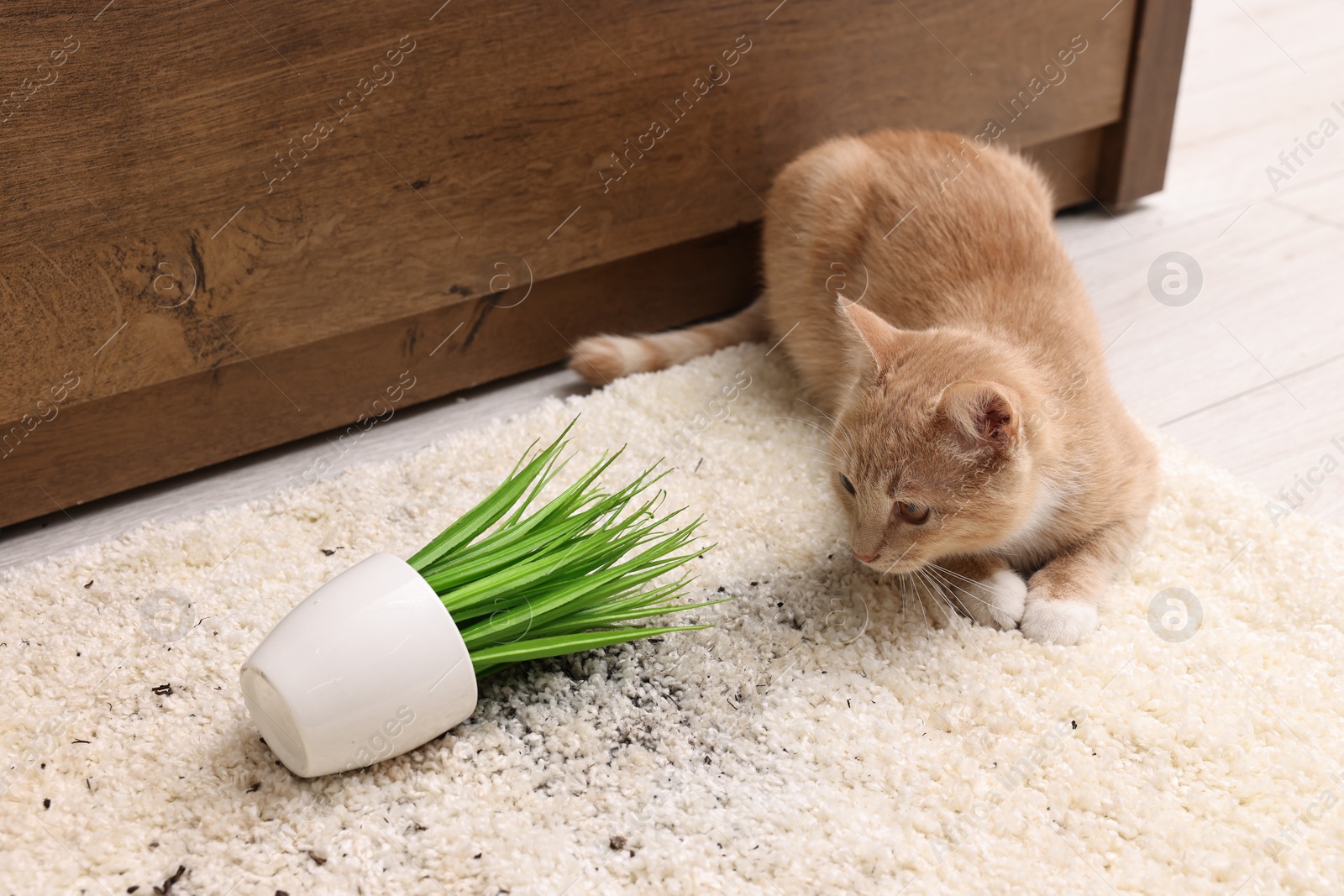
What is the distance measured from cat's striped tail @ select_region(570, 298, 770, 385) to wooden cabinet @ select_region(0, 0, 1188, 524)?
12 centimetres

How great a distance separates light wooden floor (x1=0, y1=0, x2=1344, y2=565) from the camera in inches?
66.7

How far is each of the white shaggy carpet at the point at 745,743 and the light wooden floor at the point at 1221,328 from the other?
17cm

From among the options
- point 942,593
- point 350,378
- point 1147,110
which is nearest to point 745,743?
point 942,593

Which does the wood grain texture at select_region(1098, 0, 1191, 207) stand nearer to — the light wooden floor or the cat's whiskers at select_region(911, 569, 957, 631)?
the light wooden floor

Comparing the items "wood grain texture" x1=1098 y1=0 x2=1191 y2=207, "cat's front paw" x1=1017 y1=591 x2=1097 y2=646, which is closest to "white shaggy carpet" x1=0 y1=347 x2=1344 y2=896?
"cat's front paw" x1=1017 y1=591 x2=1097 y2=646

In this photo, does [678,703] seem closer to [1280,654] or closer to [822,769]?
[822,769]

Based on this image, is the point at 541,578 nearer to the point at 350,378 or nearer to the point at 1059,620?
the point at 1059,620

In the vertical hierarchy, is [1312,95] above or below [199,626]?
above

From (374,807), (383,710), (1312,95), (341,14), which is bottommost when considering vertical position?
(374,807)

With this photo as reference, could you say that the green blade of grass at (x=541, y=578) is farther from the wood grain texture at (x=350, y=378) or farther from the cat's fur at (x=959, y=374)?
the wood grain texture at (x=350, y=378)

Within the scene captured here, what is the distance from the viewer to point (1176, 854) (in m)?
1.06

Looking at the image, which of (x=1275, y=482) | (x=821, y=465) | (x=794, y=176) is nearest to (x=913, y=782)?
(x=821, y=465)

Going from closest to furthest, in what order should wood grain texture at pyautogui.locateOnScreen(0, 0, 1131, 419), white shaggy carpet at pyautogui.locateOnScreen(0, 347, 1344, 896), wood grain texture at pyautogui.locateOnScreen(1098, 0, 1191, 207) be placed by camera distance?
white shaggy carpet at pyautogui.locateOnScreen(0, 347, 1344, 896)
wood grain texture at pyautogui.locateOnScreen(0, 0, 1131, 419)
wood grain texture at pyautogui.locateOnScreen(1098, 0, 1191, 207)

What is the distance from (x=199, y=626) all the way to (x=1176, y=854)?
1.22 meters
